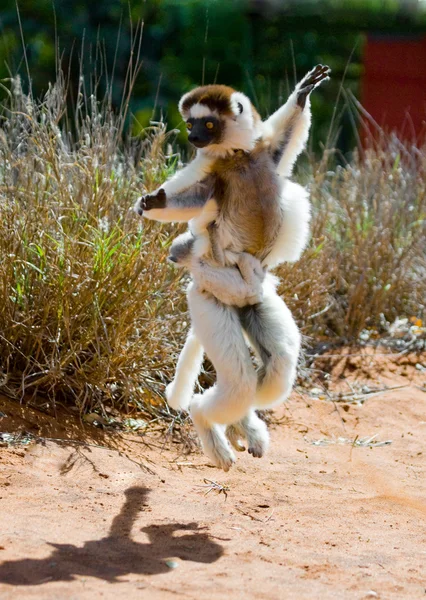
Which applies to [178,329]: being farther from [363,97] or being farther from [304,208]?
[363,97]

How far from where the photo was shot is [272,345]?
14.2 ft

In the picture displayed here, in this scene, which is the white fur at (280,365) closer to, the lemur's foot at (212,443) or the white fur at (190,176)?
the lemur's foot at (212,443)

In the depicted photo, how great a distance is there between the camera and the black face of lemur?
4159 millimetres

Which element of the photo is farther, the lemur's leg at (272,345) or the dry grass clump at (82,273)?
the dry grass clump at (82,273)

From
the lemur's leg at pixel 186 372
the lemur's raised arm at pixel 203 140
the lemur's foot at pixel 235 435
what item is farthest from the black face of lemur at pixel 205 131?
the lemur's foot at pixel 235 435

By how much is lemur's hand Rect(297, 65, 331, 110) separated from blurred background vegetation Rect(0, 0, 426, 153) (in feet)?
24.0

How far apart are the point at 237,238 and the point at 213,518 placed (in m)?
1.47

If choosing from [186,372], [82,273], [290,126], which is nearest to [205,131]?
[290,126]

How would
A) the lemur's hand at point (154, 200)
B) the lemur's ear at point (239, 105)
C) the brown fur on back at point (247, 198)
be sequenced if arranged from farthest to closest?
the brown fur on back at point (247, 198)
the lemur's ear at point (239, 105)
the lemur's hand at point (154, 200)

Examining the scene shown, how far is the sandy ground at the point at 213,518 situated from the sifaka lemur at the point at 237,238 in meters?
0.46

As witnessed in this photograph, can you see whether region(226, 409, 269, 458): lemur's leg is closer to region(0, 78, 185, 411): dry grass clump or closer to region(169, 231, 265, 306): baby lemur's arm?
region(169, 231, 265, 306): baby lemur's arm

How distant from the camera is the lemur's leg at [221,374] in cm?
418

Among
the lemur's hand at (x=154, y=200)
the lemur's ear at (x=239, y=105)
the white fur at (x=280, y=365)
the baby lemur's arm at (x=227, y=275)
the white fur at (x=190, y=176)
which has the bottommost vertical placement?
the white fur at (x=280, y=365)

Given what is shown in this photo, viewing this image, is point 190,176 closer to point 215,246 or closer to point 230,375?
point 215,246
